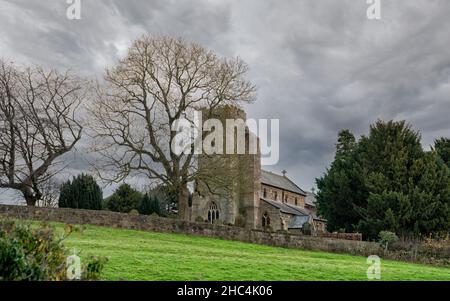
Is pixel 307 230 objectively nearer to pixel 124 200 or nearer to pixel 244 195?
pixel 244 195

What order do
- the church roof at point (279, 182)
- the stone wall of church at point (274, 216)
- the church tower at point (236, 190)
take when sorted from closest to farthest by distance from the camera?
1. the church tower at point (236, 190)
2. the stone wall of church at point (274, 216)
3. the church roof at point (279, 182)

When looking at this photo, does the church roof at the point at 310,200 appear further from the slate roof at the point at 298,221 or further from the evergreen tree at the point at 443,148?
the evergreen tree at the point at 443,148

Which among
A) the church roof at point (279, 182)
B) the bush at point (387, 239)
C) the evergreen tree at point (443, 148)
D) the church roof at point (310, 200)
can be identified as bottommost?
the bush at point (387, 239)

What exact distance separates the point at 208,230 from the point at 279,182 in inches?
1527

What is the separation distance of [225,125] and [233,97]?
6.09 meters

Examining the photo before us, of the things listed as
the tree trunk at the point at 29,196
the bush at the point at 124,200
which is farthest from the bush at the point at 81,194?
the bush at the point at 124,200

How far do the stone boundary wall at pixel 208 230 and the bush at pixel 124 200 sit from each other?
18372 mm

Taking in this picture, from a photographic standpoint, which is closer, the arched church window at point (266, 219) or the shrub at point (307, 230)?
the shrub at point (307, 230)

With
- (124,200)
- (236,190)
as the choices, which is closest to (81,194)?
(124,200)

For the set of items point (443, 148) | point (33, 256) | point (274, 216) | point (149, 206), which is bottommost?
point (33, 256)

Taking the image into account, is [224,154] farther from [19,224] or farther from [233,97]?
[19,224]

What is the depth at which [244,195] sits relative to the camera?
53.9m

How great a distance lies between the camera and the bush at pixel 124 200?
4594 cm

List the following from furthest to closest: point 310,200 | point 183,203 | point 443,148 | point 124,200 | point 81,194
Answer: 1. point 310,200
2. point 443,148
3. point 124,200
4. point 81,194
5. point 183,203
